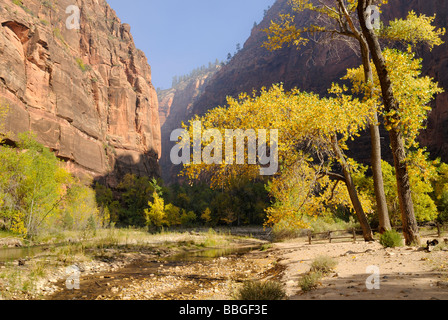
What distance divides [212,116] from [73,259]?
434 inches

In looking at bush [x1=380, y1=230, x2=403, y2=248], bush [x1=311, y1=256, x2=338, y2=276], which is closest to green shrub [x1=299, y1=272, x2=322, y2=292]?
bush [x1=311, y1=256, x2=338, y2=276]

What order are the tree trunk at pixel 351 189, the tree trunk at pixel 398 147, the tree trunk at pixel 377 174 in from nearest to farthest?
1. the tree trunk at pixel 398 147
2. the tree trunk at pixel 377 174
3. the tree trunk at pixel 351 189

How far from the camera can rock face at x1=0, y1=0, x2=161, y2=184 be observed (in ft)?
160

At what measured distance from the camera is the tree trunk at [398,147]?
28.5ft

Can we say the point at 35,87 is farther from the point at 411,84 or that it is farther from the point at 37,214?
the point at 411,84

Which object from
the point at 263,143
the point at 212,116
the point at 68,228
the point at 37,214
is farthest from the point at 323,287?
the point at 68,228

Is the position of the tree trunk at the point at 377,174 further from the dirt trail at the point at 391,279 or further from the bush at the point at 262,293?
the bush at the point at 262,293

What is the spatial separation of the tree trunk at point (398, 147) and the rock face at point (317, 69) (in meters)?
1.63

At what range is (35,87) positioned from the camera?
171ft

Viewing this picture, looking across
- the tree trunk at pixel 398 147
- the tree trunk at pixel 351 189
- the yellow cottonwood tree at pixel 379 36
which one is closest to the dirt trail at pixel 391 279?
the tree trunk at pixel 398 147

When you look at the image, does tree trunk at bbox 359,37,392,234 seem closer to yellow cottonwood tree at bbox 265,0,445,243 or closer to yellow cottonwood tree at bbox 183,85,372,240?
yellow cottonwood tree at bbox 265,0,445,243

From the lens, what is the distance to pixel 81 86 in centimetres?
6812

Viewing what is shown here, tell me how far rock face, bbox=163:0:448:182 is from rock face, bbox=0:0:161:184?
150 ft

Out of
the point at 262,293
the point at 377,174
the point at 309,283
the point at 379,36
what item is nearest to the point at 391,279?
the point at 309,283
